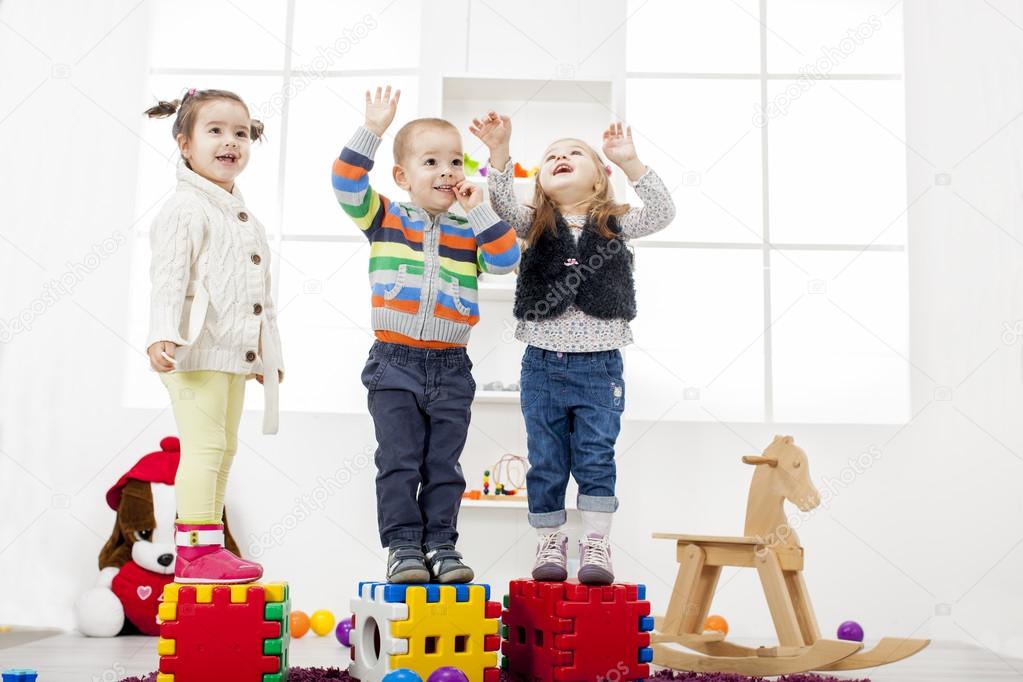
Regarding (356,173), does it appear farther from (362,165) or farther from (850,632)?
(850,632)

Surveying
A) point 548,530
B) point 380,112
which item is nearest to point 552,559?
point 548,530

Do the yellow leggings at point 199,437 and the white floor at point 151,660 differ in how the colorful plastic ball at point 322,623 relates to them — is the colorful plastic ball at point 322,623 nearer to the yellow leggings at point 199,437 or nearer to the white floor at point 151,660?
the white floor at point 151,660

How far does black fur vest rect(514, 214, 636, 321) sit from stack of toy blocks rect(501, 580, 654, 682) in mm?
628

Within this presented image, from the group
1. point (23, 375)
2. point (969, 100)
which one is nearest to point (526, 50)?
point (969, 100)

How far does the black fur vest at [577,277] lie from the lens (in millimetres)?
2203

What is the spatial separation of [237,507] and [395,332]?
150 cm

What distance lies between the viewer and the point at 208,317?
2010 millimetres

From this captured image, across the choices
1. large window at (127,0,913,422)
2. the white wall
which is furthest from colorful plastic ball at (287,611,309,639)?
large window at (127,0,913,422)

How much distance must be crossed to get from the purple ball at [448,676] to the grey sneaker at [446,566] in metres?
0.21

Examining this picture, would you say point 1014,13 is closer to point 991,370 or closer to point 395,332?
point 991,370

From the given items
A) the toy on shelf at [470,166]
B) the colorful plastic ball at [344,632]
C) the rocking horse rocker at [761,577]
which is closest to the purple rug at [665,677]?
the rocking horse rocker at [761,577]

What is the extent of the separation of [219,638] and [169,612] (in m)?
0.11

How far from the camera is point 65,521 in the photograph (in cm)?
323

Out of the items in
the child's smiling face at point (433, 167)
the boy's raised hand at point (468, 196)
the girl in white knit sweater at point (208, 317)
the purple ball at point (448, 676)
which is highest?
the child's smiling face at point (433, 167)
